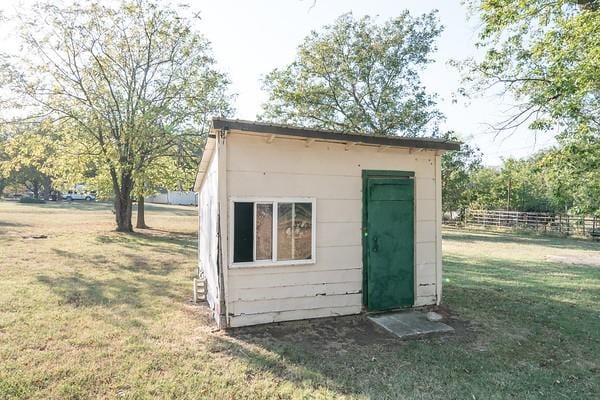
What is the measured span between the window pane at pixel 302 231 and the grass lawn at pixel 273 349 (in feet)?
3.06

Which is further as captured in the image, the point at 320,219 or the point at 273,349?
the point at 320,219

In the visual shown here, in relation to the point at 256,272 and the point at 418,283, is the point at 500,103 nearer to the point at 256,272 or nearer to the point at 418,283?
the point at 418,283

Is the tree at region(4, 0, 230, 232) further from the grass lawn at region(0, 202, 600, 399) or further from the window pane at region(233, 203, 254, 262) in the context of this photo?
the window pane at region(233, 203, 254, 262)

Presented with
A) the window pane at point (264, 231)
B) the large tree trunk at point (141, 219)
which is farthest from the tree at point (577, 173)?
the large tree trunk at point (141, 219)

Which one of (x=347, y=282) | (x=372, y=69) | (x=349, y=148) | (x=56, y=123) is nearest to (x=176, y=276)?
(x=347, y=282)

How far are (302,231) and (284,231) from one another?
0.86 feet

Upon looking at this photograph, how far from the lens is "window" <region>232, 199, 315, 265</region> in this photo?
4.76 m

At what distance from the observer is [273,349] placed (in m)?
4.10

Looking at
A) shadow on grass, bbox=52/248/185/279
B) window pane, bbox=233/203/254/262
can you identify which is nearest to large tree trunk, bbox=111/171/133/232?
shadow on grass, bbox=52/248/185/279

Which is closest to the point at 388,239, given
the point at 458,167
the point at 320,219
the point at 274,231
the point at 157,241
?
the point at 320,219

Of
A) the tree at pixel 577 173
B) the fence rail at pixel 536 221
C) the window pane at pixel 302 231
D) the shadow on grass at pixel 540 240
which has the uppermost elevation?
the tree at pixel 577 173

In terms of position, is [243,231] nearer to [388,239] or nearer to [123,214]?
[388,239]

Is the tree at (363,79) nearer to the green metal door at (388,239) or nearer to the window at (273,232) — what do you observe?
the green metal door at (388,239)

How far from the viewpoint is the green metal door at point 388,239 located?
5.40 metres
